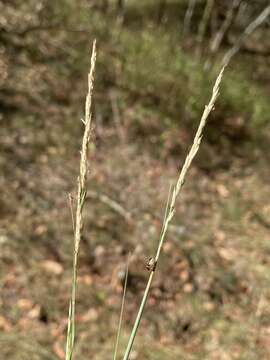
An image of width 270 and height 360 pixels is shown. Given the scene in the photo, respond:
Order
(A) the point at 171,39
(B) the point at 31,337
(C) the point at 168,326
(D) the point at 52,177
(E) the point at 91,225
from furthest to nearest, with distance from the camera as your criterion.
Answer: (A) the point at 171,39 < (D) the point at 52,177 < (E) the point at 91,225 < (C) the point at 168,326 < (B) the point at 31,337

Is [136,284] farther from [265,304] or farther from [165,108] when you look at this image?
[165,108]

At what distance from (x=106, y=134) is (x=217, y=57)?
350cm

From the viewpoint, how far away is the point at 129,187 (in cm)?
580

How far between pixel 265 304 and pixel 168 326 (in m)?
1.02

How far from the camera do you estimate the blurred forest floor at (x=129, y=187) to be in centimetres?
411

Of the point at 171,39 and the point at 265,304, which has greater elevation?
the point at 171,39

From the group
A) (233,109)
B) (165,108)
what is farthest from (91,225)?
(233,109)

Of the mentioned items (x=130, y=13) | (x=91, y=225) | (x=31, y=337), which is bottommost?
(x=31, y=337)

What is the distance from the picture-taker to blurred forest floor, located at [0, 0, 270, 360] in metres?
4.11

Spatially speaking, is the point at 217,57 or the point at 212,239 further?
the point at 217,57

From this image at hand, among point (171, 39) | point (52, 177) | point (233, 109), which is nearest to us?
point (52, 177)

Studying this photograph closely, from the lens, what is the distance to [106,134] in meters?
6.39

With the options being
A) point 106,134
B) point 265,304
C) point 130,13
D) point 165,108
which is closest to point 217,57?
point 130,13

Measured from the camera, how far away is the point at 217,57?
8984mm
